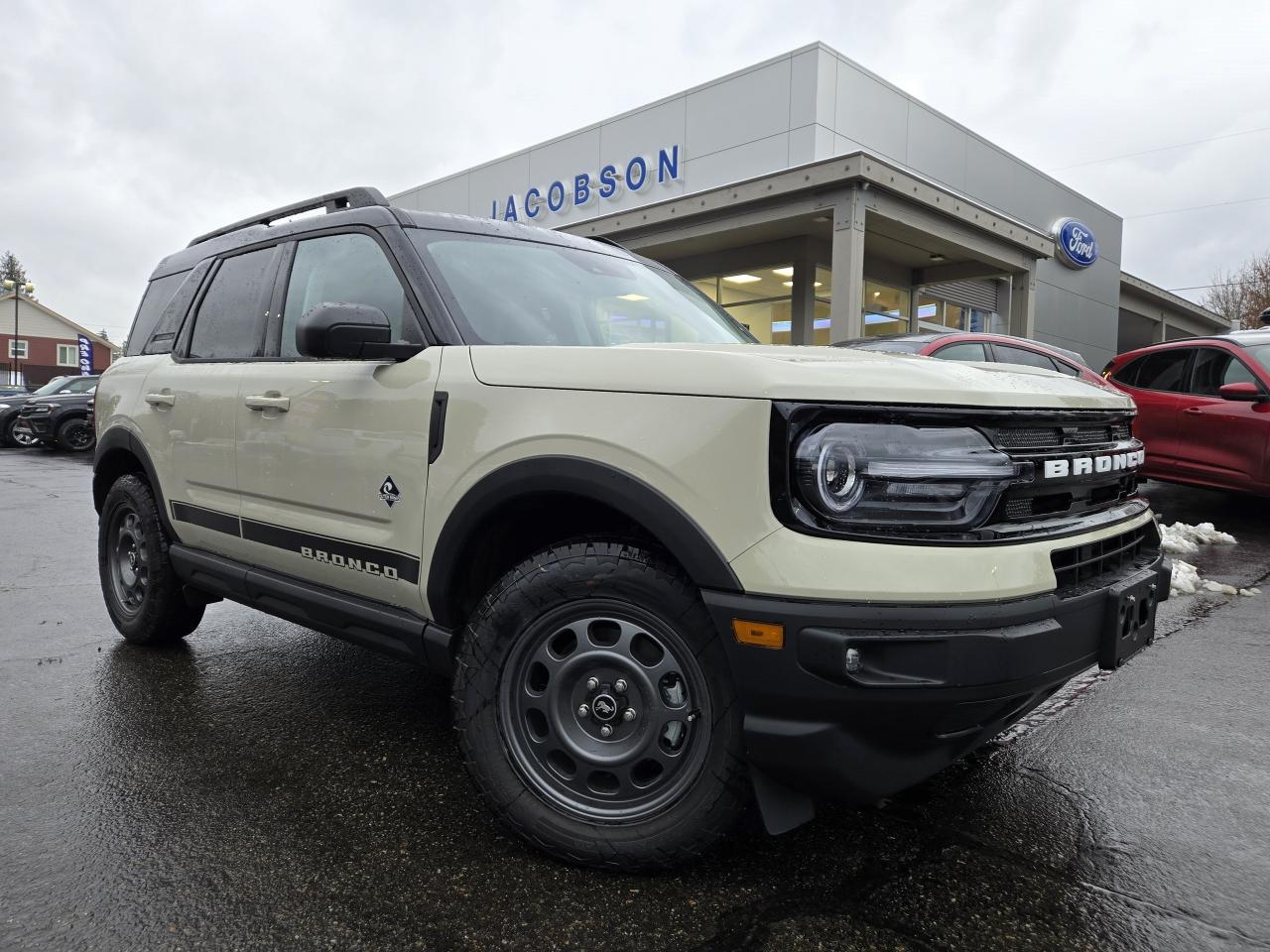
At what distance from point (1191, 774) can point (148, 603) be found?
13.5 feet

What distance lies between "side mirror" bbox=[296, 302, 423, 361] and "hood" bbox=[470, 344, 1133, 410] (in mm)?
316

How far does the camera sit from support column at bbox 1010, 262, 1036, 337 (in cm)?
1612

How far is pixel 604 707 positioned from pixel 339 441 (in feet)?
4.16

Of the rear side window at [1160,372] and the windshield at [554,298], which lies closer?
the windshield at [554,298]

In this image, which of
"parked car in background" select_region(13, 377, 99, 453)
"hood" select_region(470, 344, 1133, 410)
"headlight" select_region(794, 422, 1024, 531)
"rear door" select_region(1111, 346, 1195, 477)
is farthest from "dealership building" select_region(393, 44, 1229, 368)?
"headlight" select_region(794, 422, 1024, 531)

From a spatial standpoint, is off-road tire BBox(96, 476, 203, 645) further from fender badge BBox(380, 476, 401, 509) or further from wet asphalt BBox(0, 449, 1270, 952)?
fender badge BBox(380, 476, 401, 509)

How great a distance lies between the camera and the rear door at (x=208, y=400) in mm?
3377

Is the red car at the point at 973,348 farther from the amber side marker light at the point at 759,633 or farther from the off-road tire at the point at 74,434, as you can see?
the off-road tire at the point at 74,434

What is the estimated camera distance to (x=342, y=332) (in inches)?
97.4

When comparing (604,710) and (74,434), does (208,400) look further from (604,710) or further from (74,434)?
(74,434)

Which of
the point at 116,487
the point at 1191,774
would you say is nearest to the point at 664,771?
the point at 1191,774

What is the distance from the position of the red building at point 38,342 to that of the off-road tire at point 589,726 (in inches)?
2772

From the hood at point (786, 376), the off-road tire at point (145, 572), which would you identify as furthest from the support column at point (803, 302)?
the hood at point (786, 376)

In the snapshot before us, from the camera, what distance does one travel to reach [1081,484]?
2209mm
